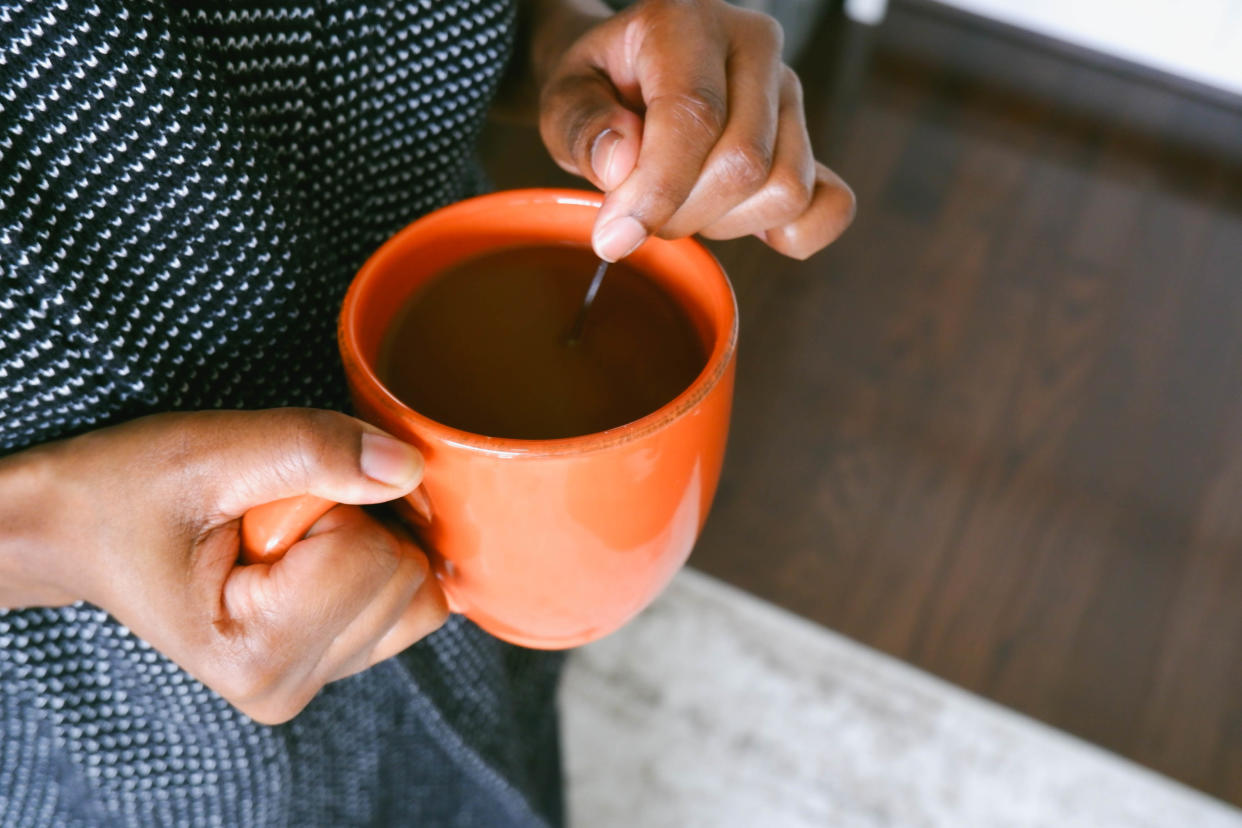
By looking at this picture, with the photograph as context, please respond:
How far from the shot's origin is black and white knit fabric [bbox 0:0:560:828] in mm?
376

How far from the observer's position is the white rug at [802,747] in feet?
3.63

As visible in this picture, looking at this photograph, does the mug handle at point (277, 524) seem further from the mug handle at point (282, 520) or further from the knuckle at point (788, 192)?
the knuckle at point (788, 192)

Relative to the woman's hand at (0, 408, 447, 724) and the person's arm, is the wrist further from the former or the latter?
the person's arm

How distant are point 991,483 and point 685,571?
46 centimetres

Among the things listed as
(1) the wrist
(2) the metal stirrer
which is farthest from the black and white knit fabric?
(2) the metal stirrer

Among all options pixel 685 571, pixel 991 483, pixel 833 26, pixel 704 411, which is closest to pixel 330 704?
pixel 704 411

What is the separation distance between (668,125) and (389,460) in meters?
0.19

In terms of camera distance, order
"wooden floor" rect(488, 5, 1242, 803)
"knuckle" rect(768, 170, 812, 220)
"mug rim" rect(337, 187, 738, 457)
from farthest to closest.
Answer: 1. "wooden floor" rect(488, 5, 1242, 803)
2. "knuckle" rect(768, 170, 812, 220)
3. "mug rim" rect(337, 187, 738, 457)

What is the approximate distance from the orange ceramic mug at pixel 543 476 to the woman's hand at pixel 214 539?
13 millimetres

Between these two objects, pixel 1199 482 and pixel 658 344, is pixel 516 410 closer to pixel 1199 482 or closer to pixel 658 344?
pixel 658 344

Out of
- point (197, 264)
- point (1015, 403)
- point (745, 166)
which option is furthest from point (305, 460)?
point (1015, 403)

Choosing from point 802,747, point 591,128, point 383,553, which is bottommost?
point 802,747

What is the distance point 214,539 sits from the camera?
388 millimetres

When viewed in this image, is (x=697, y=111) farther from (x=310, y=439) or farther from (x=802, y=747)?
(x=802, y=747)
